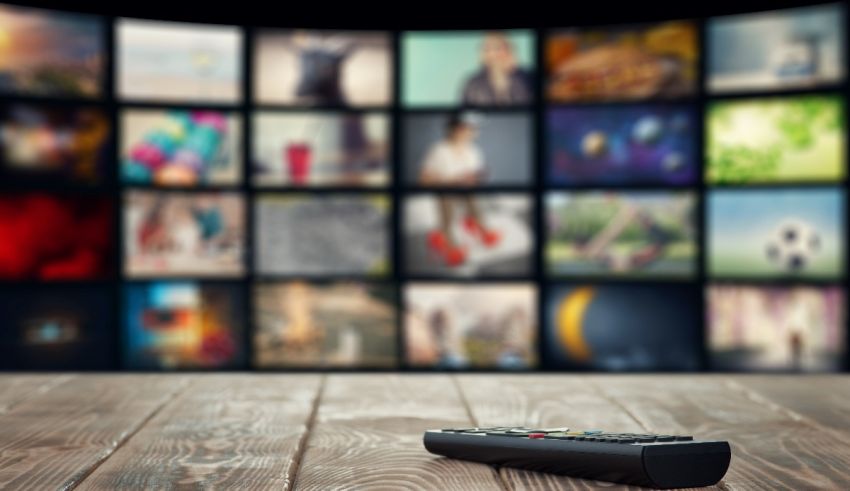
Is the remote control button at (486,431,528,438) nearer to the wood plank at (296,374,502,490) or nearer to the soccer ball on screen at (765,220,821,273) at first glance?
the wood plank at (296,374,502,490)

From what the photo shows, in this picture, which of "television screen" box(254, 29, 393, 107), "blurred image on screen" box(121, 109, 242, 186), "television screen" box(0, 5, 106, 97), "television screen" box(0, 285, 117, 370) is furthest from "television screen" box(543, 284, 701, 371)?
"television screen" box(0, 5, 106, 97)

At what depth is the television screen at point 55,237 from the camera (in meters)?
3.61

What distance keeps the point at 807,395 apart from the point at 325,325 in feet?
7.99

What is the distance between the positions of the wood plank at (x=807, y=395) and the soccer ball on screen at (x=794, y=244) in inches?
76.3

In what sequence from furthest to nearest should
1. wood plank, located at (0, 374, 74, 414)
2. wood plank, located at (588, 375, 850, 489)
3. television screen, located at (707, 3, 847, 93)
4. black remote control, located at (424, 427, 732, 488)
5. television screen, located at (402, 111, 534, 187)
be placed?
television screen, located at (402, 111, 534, 187) → television screen, located at (707, 3, 847, 93) → wood plank, located at (0, 374, 74, 414) → wood plank, located at (588, 375, 850, 489) → black remote control, located at (424, 427, 732, 488)

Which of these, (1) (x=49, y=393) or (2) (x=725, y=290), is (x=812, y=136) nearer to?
(2) (x=725, y=290)

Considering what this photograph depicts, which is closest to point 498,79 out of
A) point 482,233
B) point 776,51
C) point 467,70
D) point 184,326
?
point 467,70

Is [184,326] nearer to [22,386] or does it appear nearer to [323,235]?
[323,235]

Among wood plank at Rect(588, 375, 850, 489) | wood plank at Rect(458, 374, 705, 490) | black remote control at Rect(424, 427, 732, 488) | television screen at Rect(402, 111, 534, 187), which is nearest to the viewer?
black remote control at Rect(424, 427, 732, 488)

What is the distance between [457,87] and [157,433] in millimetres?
2688

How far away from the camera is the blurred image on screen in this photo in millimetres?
3695

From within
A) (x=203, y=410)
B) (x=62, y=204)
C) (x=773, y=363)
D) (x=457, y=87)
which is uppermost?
(x=457, y=87)

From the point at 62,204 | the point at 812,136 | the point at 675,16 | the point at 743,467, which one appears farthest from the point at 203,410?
the point at 812,136

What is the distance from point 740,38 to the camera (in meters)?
3.63
